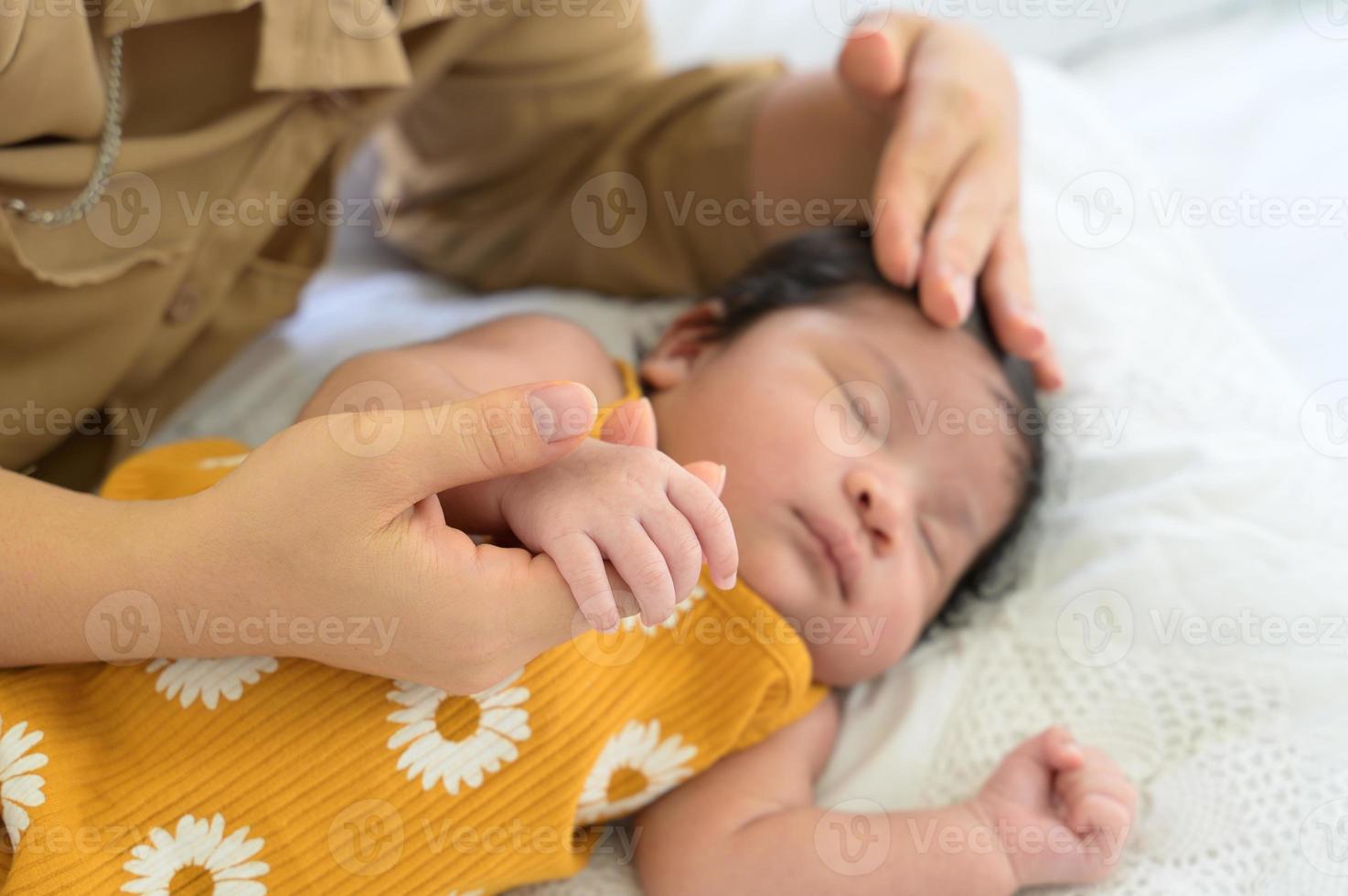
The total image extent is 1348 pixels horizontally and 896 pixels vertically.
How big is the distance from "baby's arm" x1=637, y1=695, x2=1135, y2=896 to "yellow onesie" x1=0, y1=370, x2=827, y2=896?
0.09m

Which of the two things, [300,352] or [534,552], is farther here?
[300,352]

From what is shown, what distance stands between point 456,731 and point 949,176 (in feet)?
2.28

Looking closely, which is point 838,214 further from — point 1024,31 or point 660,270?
point 1024,31

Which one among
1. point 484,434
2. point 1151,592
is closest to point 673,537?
point 484,434

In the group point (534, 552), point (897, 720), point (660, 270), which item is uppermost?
point (534, 552)

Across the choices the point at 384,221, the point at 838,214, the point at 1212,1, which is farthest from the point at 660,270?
the point at 1212,1

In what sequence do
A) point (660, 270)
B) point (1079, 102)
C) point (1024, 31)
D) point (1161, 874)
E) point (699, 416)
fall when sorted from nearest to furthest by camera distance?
point (1161, 874) → point (699, 416) → point (660, 270) → point (1079, 102) → point (1024, 31)

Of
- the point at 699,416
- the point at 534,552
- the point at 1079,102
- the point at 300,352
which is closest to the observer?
the point at 534,552

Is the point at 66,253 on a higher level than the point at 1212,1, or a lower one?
higher

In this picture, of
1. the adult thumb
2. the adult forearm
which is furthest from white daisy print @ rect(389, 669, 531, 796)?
the adult forearm

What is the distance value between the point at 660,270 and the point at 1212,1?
1.25 meters

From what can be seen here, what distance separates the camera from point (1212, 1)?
196 centimetres

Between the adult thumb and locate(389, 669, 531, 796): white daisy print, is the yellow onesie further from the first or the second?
the adult thumb

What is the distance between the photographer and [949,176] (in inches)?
42.6
